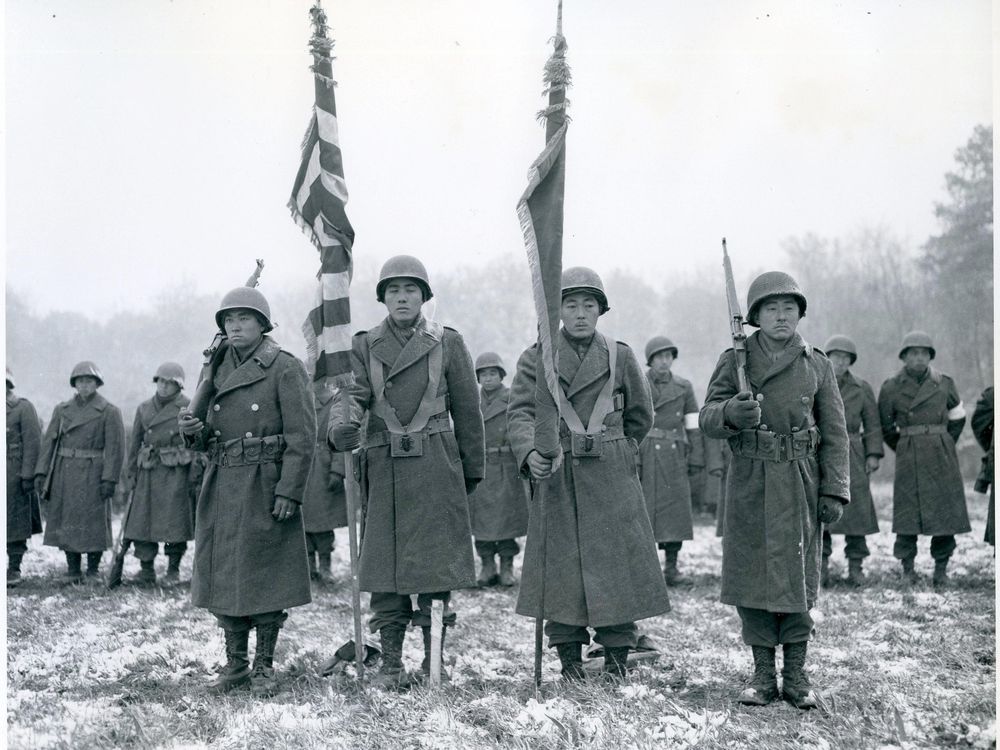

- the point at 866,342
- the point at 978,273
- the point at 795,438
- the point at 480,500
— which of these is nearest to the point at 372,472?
the point at 795,438

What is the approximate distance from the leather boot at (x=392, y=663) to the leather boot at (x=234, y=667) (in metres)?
0.78

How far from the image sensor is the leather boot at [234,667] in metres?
5.01

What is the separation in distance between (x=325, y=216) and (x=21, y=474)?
19.9 feet

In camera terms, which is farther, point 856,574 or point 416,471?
point 856,574

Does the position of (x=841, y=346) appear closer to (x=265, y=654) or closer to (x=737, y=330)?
(x=737, y=330)

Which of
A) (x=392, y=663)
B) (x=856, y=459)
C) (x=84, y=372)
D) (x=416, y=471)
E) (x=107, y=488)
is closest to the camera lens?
(x=392, y=663)

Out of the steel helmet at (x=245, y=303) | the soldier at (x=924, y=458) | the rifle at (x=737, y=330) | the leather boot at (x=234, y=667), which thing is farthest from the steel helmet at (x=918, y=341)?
the leather boot at (x=234, y=667)

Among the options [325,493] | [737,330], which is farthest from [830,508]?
[325,493]

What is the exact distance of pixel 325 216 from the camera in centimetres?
535

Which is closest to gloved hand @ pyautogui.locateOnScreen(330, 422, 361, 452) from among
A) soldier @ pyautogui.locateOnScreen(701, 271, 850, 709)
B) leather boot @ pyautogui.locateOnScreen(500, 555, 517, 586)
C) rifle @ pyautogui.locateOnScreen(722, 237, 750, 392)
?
soldier @ pyautogui.locateOnScreen(701, 271, 850, 709)

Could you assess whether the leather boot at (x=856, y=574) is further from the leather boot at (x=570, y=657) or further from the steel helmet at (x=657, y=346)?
the leather boot at (x=570, y=657)

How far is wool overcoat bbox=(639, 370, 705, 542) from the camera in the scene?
870cm

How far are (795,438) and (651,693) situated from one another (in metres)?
1.58

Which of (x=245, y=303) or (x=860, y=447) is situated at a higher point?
(x=245, y=303)
